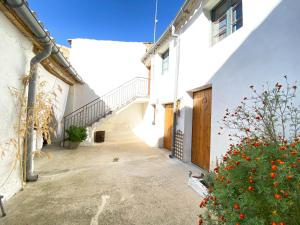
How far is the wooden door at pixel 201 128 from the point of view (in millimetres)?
4842

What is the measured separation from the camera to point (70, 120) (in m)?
10.2

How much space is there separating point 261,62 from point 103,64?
30.8ft

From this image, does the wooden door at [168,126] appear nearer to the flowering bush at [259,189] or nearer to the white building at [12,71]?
the white building at [12,71]

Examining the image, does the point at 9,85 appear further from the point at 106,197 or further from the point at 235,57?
the point at 235,57

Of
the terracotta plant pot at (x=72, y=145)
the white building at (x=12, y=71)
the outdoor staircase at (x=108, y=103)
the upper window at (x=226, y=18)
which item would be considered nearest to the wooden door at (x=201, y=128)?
the upper window at (x=226, y=18)

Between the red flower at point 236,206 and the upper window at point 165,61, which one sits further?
the upper window at point 165,61

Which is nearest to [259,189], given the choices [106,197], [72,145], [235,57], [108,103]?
[106,197]

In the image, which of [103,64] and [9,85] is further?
[103,64]

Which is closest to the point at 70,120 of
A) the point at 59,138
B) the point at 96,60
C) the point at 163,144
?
the point at 59,138

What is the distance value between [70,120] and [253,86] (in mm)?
9533

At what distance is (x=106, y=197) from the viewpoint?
3318mm

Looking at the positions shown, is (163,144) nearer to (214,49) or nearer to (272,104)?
(214,49)

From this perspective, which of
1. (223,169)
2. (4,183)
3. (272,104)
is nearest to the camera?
(223,169)

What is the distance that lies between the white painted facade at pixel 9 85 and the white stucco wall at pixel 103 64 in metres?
7.00
